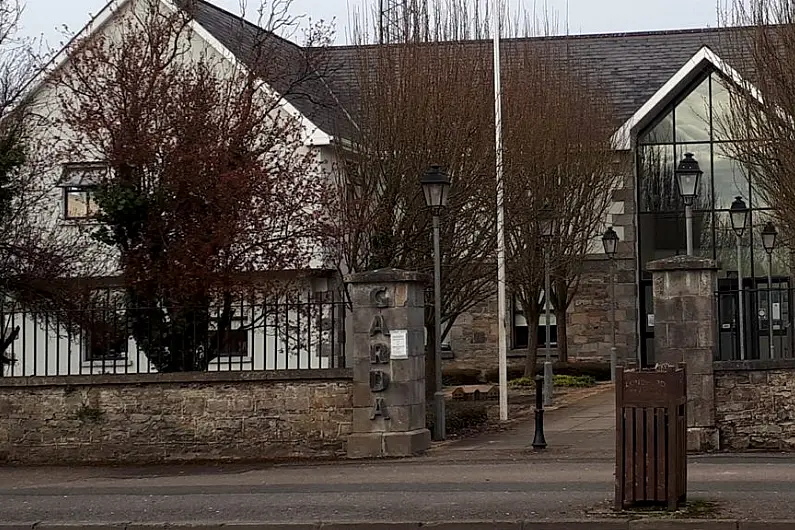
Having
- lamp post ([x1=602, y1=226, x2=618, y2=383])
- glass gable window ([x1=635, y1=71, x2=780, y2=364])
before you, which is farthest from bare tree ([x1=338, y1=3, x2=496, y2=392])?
glass gable window ([x1=635, y1=71, x2=780, y2=364])

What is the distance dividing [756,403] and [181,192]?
818 centimetres

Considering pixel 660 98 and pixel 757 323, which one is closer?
pixel 757 323

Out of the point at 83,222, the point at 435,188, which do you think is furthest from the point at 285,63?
the point at 435,188

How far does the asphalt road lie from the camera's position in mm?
11086

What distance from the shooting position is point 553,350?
108ft

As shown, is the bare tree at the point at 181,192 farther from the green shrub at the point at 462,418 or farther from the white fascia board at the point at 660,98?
the white fascia board at the point at 660,98

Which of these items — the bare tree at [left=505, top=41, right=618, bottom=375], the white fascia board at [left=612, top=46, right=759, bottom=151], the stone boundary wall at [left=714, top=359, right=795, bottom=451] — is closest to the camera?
the stone boundary wall at [left=714, top=359, right=795, bottom=451]

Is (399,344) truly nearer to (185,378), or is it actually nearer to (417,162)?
(185,378)

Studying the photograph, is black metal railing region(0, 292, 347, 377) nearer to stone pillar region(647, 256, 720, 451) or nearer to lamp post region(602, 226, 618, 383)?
stone pillar region(647, 256, 720, 451)

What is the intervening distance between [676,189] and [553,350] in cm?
521

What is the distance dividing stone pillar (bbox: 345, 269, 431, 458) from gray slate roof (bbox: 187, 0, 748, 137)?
5453 mm

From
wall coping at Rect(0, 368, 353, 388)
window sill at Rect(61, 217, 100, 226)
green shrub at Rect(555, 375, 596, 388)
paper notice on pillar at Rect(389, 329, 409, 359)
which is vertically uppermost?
window sill at Rect(61, 217, 100, 226)

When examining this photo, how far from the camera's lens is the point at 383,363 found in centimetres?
1571

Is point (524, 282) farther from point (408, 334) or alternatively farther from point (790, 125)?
point (408, 334)
